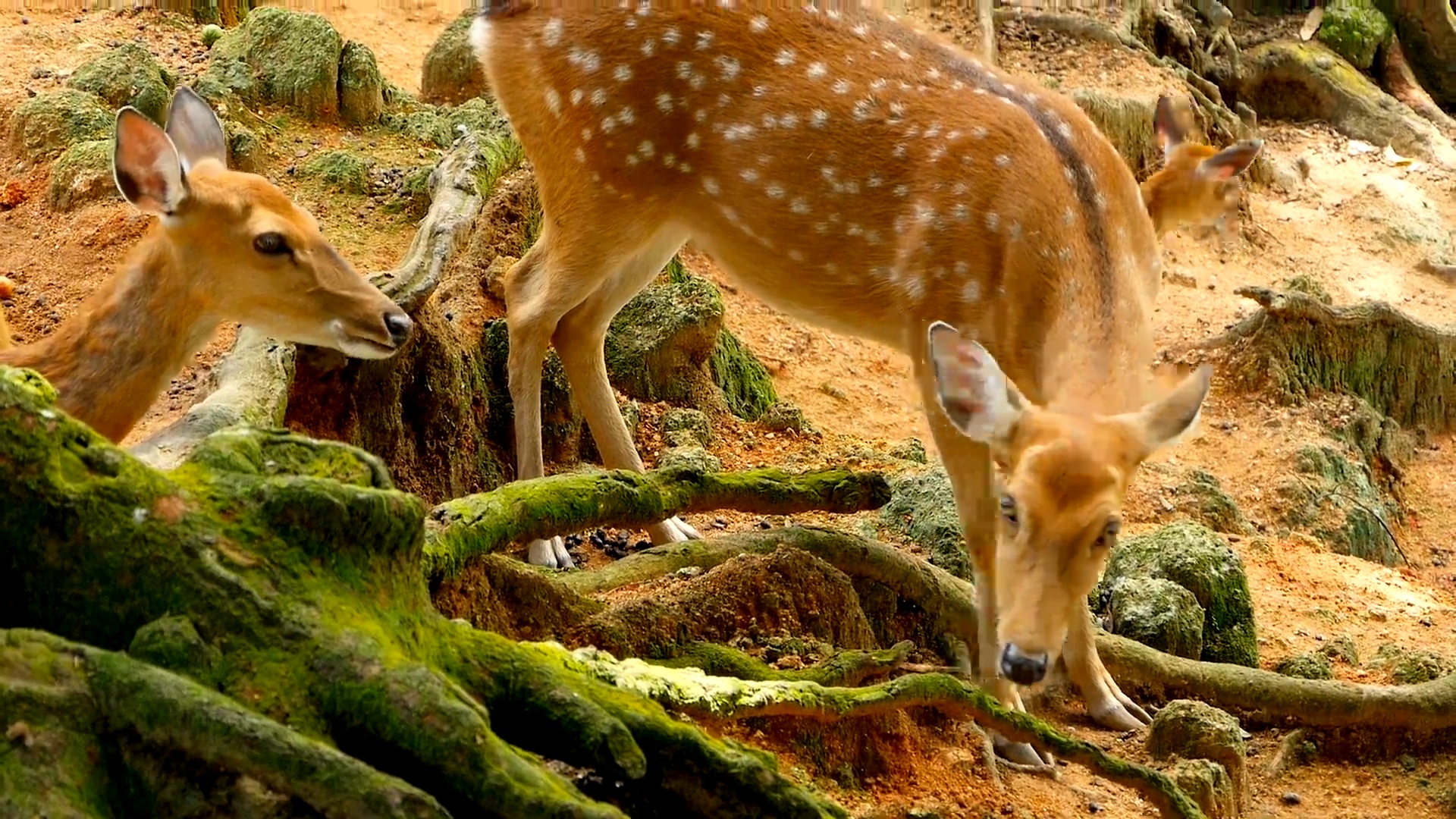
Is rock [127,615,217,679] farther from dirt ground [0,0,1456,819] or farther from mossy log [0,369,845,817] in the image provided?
dirt ground [0,0,1456,819]

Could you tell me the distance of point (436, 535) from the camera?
389cm

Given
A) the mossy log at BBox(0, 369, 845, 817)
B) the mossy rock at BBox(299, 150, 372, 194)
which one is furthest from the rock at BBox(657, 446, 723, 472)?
the mossy log at BBox(0, 369, 845, 817)

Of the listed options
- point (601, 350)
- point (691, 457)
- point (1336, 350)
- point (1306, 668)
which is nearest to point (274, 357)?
point (601, 350)

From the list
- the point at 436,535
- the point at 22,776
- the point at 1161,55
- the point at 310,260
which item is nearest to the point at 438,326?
the point at 310,260

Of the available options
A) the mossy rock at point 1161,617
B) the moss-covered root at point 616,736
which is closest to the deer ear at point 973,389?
the moss-covered root at point 616,736

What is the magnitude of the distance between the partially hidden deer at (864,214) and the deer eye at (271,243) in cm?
150

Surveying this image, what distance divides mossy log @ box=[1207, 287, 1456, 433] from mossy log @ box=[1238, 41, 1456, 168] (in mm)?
5683

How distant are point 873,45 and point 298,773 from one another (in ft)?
13.1

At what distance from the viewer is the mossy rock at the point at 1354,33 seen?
57.0ft

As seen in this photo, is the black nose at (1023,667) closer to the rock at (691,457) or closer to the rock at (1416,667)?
the rock at (1416,667)

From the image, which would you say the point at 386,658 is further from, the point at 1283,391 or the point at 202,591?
the point at 1283,391

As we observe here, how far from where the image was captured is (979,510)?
529 centimetres

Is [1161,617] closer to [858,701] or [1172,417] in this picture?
[1172,417]

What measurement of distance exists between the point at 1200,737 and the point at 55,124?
605 centimetres
